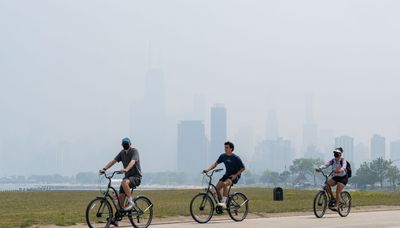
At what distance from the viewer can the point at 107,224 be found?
49.7 feet

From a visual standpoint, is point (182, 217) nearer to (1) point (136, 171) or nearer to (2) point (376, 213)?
(1) point (136, 171)

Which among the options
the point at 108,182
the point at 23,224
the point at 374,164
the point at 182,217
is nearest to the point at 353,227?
the point at 182,217

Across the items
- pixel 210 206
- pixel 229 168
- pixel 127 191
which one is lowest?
pixel 210 206

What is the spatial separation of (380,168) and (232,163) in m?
181

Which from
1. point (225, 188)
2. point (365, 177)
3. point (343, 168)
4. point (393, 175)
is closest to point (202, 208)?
point (225, 188)

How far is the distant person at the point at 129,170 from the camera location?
50.4ft

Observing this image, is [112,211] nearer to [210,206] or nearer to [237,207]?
[210,206]

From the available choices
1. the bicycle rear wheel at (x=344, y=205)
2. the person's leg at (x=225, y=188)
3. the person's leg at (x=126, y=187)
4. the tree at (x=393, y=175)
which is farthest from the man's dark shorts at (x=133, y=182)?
the tree at (x=393, y=175)

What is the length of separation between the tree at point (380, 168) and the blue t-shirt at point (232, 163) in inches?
7030

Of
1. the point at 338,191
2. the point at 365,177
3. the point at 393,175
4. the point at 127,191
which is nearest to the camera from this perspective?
the point at 127,191

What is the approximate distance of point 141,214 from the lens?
52.1 feet

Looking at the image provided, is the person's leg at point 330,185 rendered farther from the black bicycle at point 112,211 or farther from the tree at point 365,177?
the tree at point 365,177

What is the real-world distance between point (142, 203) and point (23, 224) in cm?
273

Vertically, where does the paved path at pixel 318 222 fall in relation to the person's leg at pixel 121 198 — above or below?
below
